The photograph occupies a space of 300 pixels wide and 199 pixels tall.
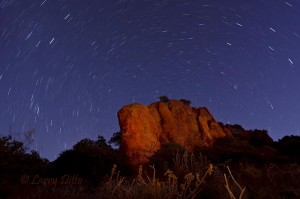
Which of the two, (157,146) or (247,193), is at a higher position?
(157,146)

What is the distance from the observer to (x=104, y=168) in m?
24.8

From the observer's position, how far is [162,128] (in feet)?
151

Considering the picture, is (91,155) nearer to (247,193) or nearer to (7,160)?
(7,160)

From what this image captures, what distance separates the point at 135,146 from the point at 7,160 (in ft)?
69.0

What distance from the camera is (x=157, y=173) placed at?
56.5 feet

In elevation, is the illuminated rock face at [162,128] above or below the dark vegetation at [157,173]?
above

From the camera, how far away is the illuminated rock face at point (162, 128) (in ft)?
131

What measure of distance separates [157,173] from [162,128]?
28745 mm

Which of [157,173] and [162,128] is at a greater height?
[162,128]

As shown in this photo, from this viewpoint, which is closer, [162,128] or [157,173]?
[157,173]

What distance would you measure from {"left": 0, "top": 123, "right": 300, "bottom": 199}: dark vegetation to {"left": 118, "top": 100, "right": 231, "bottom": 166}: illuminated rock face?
2.91 metres

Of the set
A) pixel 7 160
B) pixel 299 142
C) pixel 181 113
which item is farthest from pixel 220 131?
pixel 7 160

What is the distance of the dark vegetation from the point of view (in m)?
6.45

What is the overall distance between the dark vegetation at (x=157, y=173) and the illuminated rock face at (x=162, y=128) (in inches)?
114
